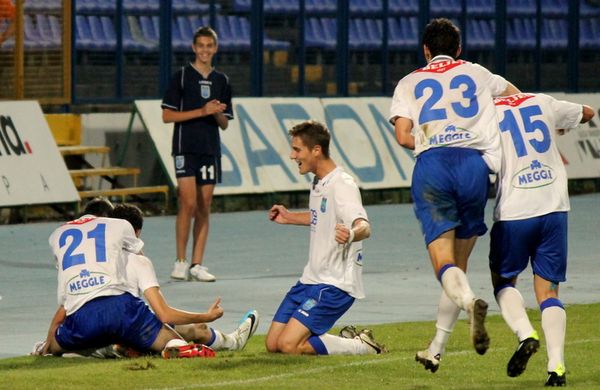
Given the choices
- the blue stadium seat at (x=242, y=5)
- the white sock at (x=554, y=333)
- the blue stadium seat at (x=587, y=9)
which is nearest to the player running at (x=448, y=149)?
the white sock at (x=554, y=333)

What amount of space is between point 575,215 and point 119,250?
1382 centimetres

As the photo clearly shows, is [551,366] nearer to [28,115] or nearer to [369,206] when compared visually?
[28,115]

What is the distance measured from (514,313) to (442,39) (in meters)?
1.57

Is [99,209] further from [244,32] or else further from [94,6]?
[244,32]

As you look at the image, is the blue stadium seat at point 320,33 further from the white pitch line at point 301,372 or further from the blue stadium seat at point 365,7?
the white pitch line at point 301,372

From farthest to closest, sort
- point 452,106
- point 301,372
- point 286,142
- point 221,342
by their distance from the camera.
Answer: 1. point 286,142
2. point 221,342
3. point 301,372
4. point 452,106

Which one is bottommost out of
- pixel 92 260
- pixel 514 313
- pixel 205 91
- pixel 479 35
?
pixel 514 313

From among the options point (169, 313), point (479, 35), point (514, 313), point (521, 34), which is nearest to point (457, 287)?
point (514, 313)

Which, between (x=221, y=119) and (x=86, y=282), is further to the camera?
(x=221, y=119)

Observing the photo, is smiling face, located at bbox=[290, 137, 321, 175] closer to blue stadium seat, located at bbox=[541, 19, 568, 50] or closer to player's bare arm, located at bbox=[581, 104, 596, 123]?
player's bare arm, located at bbox=[581, 104, 596, 123]

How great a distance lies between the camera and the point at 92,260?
32.4 ft

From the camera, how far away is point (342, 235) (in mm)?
9469

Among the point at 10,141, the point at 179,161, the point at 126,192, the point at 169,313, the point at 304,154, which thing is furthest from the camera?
the point at 126,192

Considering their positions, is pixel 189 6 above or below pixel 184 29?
above
